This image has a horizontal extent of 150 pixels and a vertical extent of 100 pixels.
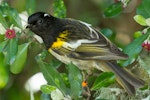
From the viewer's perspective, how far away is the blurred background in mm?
4289

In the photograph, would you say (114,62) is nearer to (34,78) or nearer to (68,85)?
(68,85)

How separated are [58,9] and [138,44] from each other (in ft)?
1.78

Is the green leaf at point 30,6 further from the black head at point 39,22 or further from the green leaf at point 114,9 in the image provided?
the green leaf at point 114,9

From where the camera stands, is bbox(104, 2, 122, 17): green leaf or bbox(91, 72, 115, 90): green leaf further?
bbox(104, 2, 122, 17): green leaf

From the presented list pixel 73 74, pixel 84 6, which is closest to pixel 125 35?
pixel 84 6

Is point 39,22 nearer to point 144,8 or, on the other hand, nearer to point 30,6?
point 30,6

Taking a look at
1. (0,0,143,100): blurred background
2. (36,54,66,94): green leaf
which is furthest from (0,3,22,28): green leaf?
(0,0,143,100): blurred background

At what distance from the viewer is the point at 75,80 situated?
280 cm

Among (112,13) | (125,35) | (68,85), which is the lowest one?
(125,35)

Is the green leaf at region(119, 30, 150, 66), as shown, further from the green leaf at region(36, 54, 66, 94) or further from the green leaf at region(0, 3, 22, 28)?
the green leaf at region(0, 3, 22, 28)

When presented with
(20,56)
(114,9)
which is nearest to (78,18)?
(114,9)

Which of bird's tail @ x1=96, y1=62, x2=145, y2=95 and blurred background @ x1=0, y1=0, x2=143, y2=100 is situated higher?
bird's tail @ x1=96, y1=62, x2=145, y2=95

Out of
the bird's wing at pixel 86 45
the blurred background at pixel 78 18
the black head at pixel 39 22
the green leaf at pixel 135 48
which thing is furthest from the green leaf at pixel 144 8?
the blurred background at pixel 78 18

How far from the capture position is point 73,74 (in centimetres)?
279
